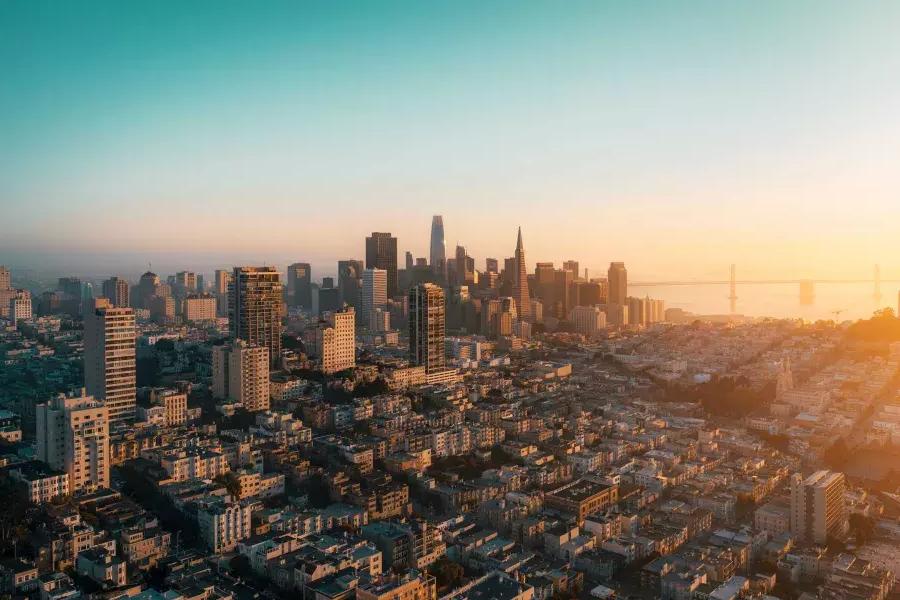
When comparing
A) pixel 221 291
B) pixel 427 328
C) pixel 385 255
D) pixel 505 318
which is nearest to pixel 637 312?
pixel 505 318

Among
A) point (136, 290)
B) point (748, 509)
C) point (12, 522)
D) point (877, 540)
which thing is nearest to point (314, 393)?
point (12, 522)

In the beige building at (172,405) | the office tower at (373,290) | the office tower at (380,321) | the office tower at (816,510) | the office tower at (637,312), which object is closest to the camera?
the office tower at (816,510)

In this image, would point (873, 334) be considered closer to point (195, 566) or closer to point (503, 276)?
point (503, 276)

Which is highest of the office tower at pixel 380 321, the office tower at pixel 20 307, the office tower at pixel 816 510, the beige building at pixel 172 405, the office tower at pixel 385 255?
the office tower at pixel 385 255

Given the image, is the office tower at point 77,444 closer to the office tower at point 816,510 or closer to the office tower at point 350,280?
the office tower at point 816,510

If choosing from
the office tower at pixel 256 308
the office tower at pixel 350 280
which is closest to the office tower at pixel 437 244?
the office tower at pixel 350 280

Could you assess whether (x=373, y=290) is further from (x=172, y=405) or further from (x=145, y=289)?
(x=172, y=405)
